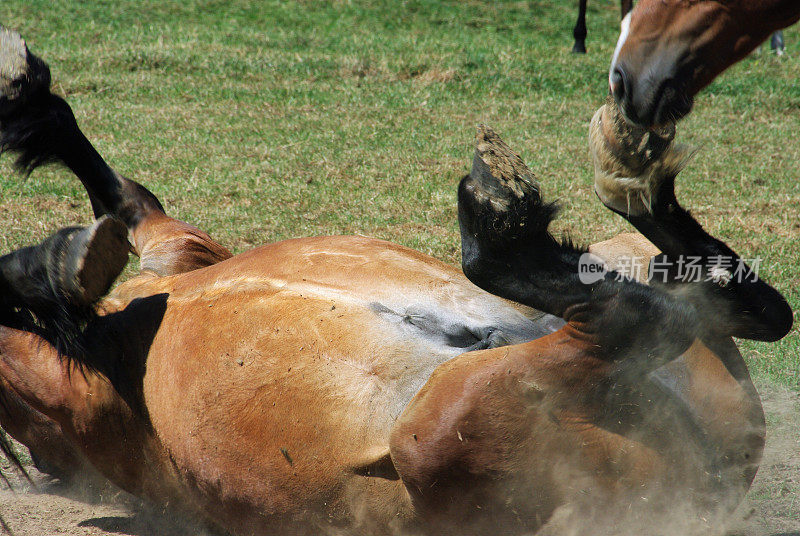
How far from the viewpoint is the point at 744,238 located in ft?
14.2

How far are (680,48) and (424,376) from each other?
3.15 feet

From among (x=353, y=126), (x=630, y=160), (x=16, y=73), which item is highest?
(x=16, y=73)

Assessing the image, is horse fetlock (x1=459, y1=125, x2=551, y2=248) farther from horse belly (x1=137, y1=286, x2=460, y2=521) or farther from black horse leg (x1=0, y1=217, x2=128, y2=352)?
black horse leg (x1=0, y1=217, x2=128, y2=352)

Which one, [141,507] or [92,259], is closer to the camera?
[92,259]

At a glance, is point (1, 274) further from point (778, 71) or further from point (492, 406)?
point (778, 71)

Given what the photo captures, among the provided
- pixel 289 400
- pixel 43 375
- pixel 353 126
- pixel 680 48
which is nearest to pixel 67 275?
pixel 43 375

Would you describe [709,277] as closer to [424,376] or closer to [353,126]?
[424,376]

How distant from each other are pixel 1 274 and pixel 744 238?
12.2 feet

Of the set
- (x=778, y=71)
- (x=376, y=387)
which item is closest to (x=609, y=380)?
(x=376, y=387)

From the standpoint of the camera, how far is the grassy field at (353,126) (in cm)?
461

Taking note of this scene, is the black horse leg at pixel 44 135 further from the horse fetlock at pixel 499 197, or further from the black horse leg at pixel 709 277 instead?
the black horse leg at pixel 709 277

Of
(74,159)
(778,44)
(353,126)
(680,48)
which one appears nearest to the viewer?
(680,48)

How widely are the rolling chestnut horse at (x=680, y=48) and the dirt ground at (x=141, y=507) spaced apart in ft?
4.37

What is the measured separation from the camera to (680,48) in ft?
4.87
